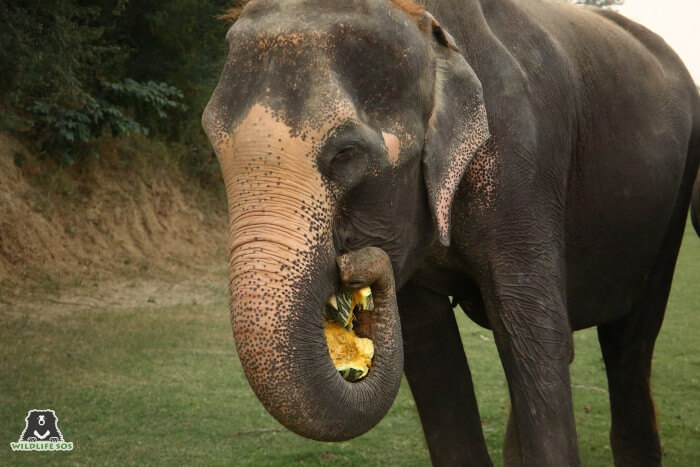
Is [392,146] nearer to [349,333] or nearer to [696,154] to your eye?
[349,333]

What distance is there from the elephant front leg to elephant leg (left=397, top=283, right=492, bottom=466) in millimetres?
631

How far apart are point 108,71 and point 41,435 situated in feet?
32.2

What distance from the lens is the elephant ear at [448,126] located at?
352 centimetres

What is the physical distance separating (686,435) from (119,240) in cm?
950

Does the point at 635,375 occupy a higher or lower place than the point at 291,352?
lower

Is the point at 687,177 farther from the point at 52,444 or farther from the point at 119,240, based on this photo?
the point at 119,240

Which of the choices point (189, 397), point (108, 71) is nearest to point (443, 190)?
point (189, 397)

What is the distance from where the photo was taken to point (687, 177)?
5.53 meters

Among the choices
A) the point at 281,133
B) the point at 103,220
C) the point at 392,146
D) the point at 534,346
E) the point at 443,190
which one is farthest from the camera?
the point at 103,220

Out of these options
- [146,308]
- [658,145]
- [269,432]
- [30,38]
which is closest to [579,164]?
[658,145]

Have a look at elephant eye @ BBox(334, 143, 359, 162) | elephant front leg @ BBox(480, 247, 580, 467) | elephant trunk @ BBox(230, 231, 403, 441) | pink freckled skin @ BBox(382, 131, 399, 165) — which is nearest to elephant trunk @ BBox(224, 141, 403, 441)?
elephant trunk @ BBox(230, 231, 403, 441)

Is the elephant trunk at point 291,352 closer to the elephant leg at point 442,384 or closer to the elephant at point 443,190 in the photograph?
the elephant at point 443,190

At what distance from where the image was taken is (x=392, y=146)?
3.35m

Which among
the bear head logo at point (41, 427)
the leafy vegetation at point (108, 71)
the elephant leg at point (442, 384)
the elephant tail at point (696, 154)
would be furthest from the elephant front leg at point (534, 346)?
the leafy vegetation at point (108, 71)
